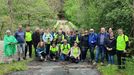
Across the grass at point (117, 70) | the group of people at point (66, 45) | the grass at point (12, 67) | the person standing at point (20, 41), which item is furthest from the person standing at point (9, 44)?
the grass at point (117, 70)

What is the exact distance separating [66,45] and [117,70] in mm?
4324

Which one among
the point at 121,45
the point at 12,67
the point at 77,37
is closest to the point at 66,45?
the point at 77,37

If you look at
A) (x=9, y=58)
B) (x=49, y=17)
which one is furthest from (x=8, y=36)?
(x=49, y=17)

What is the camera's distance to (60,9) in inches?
2990

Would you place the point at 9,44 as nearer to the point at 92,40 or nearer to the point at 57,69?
the point at 57,69

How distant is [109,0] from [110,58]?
5436 millimetres

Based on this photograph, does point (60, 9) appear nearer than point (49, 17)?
No

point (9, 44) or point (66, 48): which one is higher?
point (9, 44)

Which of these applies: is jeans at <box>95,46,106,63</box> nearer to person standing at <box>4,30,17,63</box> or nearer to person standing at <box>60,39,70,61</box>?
person standing at <box>60,39,70,61</box>

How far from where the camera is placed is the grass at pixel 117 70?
47.1 feet

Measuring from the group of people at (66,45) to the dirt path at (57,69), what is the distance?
893 millimetres

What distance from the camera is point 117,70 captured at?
51.5ft

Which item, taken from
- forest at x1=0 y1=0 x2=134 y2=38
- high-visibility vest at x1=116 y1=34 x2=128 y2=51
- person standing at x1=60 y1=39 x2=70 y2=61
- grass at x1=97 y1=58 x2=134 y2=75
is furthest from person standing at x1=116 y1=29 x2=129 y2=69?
person standing at x1=60 y1=39 x2=70 y2=61

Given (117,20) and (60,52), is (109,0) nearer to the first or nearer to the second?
(117,20)
